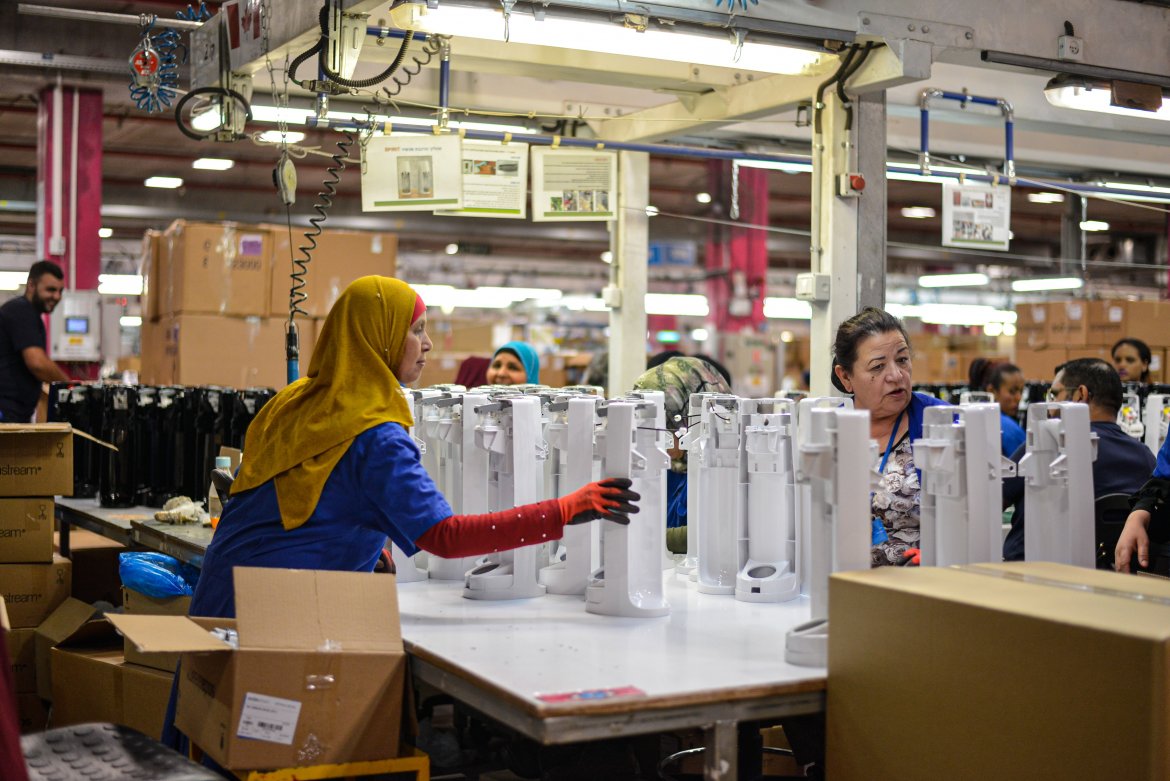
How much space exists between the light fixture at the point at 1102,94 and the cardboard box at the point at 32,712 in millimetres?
4338

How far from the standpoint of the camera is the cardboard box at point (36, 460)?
416 cm

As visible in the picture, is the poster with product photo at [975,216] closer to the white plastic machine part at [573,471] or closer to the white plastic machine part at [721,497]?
the white plastic machine part at [721,497]

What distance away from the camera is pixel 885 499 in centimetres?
302

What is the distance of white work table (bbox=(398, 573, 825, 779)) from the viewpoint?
1.89 meters

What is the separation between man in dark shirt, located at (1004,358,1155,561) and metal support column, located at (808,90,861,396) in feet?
2.99

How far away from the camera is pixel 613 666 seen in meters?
2.10

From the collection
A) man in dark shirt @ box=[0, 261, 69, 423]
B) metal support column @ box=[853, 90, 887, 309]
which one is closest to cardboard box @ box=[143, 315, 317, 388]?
man in dark shirt @ box=[0, 261, 69, 423]

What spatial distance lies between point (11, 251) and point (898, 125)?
13270 millimetres

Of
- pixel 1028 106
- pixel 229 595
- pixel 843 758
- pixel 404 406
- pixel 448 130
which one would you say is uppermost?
pixel 1028 106

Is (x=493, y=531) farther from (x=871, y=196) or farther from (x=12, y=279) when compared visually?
(x=12, y=279)

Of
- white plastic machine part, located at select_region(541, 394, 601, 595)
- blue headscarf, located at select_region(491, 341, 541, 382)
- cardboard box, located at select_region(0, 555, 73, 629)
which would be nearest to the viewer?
white plastic machine part, located at select_region(541, 394, 601, 595)

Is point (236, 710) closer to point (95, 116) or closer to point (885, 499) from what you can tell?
point (885, 499)

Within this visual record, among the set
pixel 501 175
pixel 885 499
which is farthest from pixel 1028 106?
pixel 885 499

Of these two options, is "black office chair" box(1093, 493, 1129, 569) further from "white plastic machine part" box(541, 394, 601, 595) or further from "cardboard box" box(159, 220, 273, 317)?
"cardboard box" box(159, 220, 273, 317)
